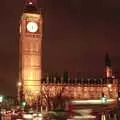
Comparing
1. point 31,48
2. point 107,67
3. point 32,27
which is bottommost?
point 107,67

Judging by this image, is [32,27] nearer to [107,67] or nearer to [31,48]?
[31,48]

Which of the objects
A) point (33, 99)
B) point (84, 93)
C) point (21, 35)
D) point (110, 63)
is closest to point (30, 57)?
point (21, 35)

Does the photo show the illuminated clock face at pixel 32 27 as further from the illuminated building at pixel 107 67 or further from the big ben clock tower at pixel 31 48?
the illuminated building at pixel 107 67

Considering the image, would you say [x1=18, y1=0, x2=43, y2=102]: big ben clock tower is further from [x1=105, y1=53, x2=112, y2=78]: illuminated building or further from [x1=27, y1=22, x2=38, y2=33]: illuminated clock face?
[x1=105, y1=53, x2=112, y2=78]: illuminated building

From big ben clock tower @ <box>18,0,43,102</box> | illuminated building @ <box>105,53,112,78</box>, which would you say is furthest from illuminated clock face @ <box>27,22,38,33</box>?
illuminated building @ <box>105,53,112,78</box>

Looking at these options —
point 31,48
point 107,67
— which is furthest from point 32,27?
point 107,67

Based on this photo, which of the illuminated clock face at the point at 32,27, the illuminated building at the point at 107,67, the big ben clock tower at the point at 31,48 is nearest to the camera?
the big ben clock tower at the point at 31,48

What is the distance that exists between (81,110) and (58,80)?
336ft

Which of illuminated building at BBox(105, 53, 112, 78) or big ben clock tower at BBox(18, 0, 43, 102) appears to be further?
illuminated building at BBox(105, 53, 112, 78)

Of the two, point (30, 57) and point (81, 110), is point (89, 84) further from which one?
point (81, 110)

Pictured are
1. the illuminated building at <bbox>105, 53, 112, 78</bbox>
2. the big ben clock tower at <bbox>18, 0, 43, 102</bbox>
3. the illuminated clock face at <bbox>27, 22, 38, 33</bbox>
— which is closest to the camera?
the big ben clock tower at <bbox>18, 0, 43, 102</bbox>

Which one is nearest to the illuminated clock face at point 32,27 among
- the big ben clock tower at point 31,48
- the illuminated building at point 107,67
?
the big ben clock tower at point 31,48

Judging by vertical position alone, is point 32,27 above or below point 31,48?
above

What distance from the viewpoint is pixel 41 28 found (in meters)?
111
